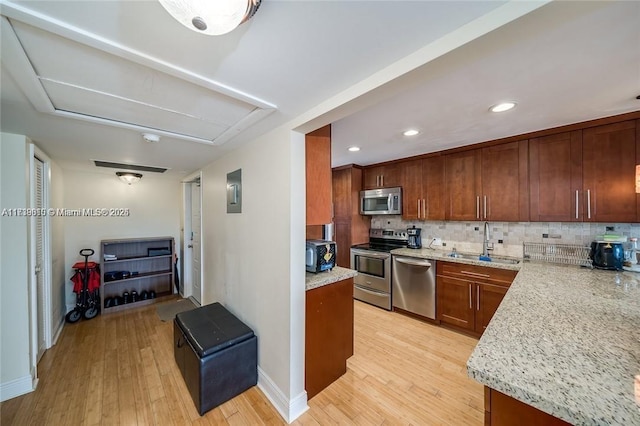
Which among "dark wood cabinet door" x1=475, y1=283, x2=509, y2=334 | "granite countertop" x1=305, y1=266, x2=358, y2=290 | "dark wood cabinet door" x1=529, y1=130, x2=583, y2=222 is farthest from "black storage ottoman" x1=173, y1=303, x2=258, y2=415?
"dark wood cabinet door" x1=529, y1=130, x2=583, y2=222

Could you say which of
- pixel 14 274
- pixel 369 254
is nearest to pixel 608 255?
pixel 369 254

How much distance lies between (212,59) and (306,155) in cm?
94

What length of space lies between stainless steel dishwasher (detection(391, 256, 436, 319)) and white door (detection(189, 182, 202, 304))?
2997mm

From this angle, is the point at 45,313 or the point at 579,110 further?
the point at 45,313

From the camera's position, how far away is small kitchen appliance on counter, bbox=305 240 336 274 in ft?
6.84

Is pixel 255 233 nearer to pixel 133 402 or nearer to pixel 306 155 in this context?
pixel 306 155

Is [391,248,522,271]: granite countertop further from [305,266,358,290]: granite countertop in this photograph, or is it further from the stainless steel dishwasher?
[305,266,358,290]: granite countertop

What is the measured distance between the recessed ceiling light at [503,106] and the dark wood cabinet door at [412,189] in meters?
1.57

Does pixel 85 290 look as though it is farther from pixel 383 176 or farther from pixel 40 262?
pixel 383 176

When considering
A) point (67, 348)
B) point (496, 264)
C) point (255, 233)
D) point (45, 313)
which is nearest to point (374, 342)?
point (496, 264)

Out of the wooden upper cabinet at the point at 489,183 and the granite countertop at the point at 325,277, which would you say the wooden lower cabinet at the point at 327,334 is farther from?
the wooden upper cabinet at the point at 489,183

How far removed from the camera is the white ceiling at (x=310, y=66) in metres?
0.80

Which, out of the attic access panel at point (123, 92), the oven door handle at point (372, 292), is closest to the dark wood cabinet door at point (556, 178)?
the oven door handle at point (372, 292)

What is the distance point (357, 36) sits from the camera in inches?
35.8
